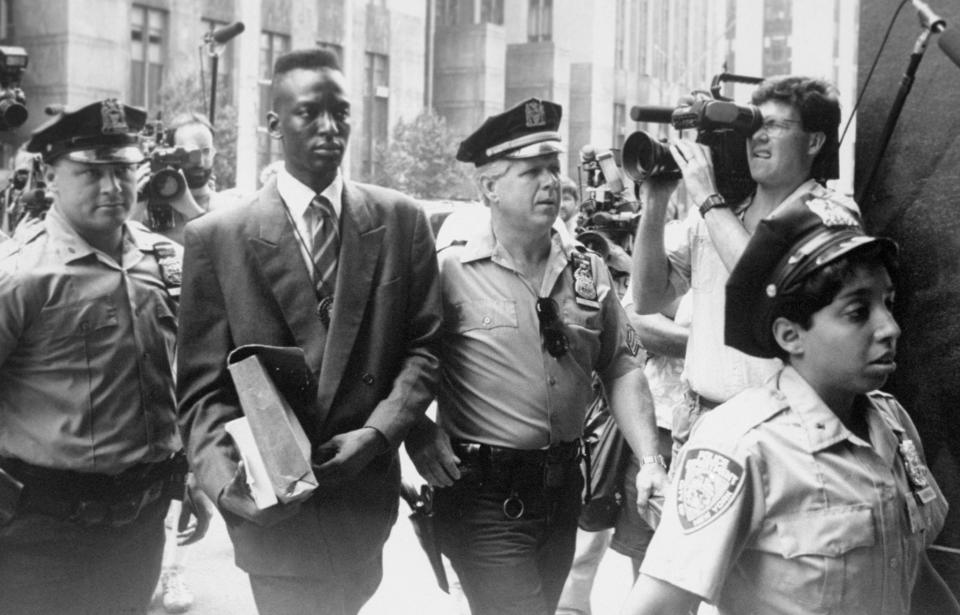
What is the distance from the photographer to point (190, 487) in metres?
5.34

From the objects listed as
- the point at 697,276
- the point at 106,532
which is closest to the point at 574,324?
the point at 697,276

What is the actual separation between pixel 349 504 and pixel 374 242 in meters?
0.79

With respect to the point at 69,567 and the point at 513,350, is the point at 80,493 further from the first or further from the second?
the point at 513,350

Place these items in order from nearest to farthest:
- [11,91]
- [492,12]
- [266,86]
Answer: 1. [11,91]
2. [266,86]
3. [492,12]

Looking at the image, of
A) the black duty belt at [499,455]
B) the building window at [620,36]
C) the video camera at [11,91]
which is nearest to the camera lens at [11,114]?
the video camera at [11,91]

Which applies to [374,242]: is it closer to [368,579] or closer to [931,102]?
[368,579]

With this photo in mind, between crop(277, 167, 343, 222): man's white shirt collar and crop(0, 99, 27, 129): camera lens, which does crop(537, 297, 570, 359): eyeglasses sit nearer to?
crop(277, 167, 343, 222): man's white shirt collar

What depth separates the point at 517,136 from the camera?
475cm

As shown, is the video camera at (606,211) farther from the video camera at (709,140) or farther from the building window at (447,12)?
the building window at (447,12)

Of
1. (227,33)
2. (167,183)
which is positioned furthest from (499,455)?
(227,33)

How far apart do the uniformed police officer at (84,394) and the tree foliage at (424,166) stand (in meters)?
34.4

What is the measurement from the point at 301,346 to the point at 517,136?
1.23 meters

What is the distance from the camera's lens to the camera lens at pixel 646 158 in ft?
13.8

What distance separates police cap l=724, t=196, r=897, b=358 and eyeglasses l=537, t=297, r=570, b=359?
1.79 meters
